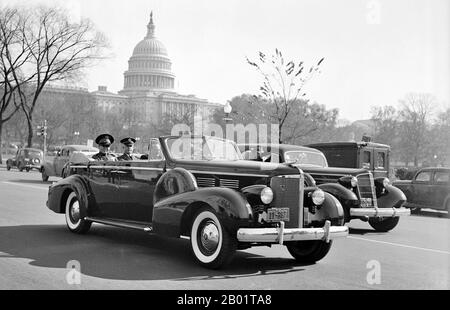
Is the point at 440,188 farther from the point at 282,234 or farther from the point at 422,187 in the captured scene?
the point at 282,234

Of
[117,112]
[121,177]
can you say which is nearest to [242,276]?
[121,177]

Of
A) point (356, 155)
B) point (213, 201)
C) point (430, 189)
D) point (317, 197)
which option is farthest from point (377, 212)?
point (430, 189)

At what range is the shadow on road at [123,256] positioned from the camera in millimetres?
6703

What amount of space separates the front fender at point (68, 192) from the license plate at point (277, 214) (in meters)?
3.69

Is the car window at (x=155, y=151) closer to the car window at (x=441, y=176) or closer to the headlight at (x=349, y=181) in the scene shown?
the headlight at (x=349, y=181)

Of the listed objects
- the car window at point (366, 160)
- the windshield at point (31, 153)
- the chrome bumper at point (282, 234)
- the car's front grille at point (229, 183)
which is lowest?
the chrome bumper at point (282, 234)

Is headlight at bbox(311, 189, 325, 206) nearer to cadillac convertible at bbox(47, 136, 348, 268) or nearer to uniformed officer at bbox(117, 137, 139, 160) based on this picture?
cadillac convertible at bbox(47, 136, 348, 268)

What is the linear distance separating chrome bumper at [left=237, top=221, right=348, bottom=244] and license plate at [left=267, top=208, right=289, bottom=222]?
0.94 feet

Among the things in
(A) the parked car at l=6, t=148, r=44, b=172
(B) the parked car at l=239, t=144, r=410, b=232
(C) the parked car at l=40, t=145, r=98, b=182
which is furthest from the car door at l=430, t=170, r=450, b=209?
(A) the parked car at l=6, t=148, r=44, b=172

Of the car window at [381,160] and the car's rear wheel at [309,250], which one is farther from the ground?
the car window at [381,160]

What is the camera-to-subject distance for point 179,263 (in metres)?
7.34

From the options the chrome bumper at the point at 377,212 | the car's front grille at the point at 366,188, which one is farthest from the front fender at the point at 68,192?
the car's front grille at the point at 366,188

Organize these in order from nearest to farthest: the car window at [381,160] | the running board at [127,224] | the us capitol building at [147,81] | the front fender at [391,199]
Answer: the running board at [127,224], the front fender at [391,199], the car window at [381,160], the us capitol building at [147,81]

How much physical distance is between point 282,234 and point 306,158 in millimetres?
7234
